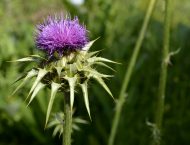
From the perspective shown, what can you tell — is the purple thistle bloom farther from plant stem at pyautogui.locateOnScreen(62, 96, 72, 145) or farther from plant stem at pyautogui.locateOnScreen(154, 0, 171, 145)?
plant stem at pyautogui.locateOnScreen(154, 0, 171, 145)

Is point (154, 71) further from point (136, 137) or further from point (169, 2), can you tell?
point (169, 2)

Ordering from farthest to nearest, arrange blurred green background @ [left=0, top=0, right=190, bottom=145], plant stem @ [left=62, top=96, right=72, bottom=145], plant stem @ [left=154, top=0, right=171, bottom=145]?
blurred green background @ [left=0, top=0, right=190, bottom=145]
plant stem @ [left=154, top=0, right=171, bottom=145]
plant stem @ [left=62, top=96, right=72, bottom=145]

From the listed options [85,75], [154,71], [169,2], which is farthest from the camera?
[154,71]

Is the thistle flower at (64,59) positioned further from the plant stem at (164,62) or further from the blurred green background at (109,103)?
the blurred green background at (109,103)

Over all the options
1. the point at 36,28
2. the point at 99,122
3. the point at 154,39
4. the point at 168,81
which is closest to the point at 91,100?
the point at 99,122

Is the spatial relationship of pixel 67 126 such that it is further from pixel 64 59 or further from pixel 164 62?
pixel 164 62

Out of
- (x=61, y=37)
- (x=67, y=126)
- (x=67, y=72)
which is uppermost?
(x=61, y=37)

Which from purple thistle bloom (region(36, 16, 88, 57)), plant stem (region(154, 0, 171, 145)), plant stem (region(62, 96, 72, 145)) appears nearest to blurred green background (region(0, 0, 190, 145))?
plant stem (region(154, 0, 171, 145))

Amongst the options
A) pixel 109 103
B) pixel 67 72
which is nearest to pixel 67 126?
pixel 67 72
